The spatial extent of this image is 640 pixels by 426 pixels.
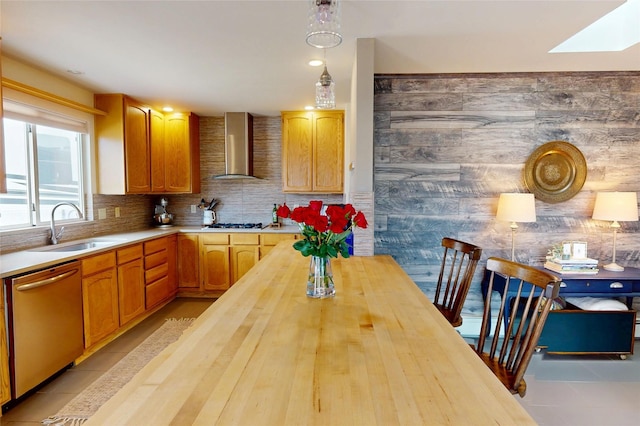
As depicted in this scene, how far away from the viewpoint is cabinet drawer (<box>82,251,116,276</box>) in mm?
2715

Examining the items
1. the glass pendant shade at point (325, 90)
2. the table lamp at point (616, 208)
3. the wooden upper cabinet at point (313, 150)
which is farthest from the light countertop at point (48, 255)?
the table lamp at point (616, 208)

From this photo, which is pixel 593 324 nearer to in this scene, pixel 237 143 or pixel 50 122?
pixel 237 143

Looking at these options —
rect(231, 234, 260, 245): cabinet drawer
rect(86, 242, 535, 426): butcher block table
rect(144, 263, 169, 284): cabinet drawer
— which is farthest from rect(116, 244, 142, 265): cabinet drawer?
rect(86, 242, 535, 426): butcher block table

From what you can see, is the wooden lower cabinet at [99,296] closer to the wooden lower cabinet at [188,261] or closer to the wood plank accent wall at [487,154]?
the wooden lower cabinet at [188,261]

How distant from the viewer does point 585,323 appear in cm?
277

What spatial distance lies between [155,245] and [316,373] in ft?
11.1

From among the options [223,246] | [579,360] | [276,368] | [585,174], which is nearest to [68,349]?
[223,246]

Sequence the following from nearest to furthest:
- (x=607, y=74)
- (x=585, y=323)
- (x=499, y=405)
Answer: (x=499, y=405)
(x=585, y=323)
(x=607, y=74)

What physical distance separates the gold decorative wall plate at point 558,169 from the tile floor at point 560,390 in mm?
1411

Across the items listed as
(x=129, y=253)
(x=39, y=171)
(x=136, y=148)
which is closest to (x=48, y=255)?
(x=129, y=253)

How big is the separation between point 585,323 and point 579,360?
0.32m

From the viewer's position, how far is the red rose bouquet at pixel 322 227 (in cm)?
147

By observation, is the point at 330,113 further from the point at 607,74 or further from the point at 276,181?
the point at 607,74

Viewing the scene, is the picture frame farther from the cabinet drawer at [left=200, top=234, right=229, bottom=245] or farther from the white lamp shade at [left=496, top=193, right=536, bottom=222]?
the cabinet drawer at [left=200, top=234, right=229, bottom=245]
